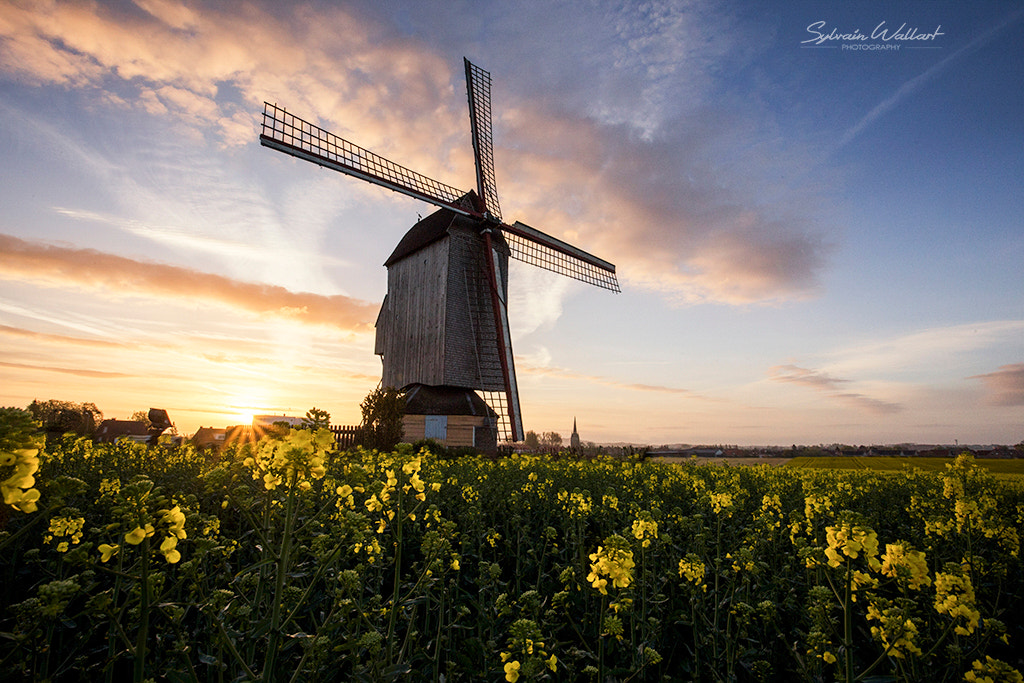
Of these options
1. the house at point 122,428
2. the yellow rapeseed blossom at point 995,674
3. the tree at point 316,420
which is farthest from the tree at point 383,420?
the house at point 122,428

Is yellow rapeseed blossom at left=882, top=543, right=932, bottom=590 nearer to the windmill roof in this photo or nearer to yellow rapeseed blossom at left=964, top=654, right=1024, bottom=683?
yellow rapeseed blossom at left=964, top=654, right=1024, bottom=683

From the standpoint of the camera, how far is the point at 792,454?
32.0 m

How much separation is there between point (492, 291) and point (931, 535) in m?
19.7

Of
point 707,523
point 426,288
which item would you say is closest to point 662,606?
point 707,523

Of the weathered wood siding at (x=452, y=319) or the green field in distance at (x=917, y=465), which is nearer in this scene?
the green field in distance at (x=917, y=465)

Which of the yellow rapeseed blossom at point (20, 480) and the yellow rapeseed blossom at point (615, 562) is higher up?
the yellow rapeseed blossom at point (20, 480)

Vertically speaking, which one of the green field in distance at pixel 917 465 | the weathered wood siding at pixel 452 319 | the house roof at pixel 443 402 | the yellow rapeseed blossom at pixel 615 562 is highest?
the weathered wood siding at pixel 452 319

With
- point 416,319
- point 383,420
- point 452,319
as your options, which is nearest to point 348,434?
point 383,420

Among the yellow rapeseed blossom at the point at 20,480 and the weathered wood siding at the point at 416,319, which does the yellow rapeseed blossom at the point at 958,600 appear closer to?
the yellow rapeseed blossom at the point at 20,480

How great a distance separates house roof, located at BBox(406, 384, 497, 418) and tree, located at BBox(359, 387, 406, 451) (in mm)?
1247

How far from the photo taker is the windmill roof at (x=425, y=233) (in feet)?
81.9

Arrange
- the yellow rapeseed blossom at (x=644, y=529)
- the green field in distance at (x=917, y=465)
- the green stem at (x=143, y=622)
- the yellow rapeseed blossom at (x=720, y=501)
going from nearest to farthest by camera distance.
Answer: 1. the green stem at (x=143, y=622)
2. the yellow rapeseed blossom at (x=644, y=529)
3. the yellow rapeseed blossom at (x=720, y=501)
4. the green field in distance at (x=917, y=465)

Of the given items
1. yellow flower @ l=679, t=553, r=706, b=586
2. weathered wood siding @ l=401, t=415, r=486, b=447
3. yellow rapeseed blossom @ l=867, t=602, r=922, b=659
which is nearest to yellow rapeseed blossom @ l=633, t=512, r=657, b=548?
yellow flower @ l=679, t=553, r=706, b=586

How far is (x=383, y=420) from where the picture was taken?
21922mm
